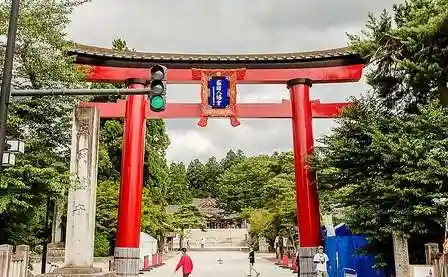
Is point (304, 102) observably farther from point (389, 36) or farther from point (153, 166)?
point (153, 166)

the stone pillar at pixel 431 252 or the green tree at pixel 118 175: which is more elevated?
the green tree at pixel 118 175

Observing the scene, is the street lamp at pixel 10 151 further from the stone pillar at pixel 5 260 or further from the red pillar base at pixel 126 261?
the red pillar base at pixel 126 261

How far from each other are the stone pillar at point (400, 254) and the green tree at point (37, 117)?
9.04 meters

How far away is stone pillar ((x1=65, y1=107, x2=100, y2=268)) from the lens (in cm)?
1410

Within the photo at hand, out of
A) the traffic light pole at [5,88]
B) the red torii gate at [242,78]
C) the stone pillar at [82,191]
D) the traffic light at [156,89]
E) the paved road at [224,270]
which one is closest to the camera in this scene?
the traffic light at [156,89]

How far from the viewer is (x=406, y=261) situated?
12633mm

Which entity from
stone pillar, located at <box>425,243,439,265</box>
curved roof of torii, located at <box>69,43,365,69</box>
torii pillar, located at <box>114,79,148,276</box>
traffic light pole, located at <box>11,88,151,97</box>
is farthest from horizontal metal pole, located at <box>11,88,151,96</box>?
curved roof of torii, located at <box>69,43,365,69</box>

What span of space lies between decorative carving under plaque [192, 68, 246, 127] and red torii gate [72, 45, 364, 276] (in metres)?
0.18

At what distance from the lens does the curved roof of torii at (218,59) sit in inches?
792

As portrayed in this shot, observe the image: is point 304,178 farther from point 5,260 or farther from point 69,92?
point 69,92

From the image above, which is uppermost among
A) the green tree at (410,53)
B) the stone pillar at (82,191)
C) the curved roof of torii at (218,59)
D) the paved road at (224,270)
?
the curved roof of torii at (218,59)

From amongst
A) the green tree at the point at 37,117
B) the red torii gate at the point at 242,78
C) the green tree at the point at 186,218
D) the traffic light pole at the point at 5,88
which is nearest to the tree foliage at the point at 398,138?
the red torii gate at the point at 242,78

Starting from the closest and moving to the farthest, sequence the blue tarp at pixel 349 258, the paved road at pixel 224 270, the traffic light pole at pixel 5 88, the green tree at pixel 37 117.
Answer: the traffic light pole at pixel 5 88, the green tree at pixel 37 117, the blue tarp at pixel 349 258, the paved road at pixel 224 270

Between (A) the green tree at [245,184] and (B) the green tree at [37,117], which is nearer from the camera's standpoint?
(B) the green tree at [37,117]
